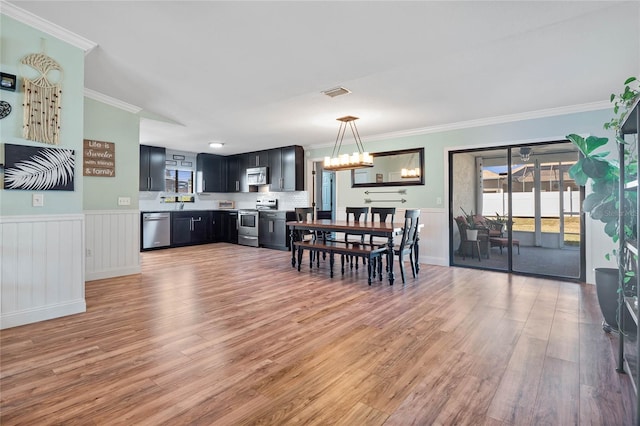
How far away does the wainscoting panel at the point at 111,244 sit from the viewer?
14.0 feet

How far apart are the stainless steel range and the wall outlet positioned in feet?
16.4

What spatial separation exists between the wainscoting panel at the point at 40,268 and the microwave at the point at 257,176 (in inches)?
196

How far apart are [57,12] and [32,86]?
639mm

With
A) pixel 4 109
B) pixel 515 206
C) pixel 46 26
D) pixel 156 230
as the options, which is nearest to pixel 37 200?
pixel 4 109

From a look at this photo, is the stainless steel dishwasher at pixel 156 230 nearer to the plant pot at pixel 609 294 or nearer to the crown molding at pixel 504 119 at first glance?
the crown molding at pixel 504 119

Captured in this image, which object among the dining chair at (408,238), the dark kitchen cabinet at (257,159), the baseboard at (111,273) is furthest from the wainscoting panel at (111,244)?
the dining chair at (408,238)

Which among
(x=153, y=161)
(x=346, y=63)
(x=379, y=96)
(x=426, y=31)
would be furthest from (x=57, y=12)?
(x=153, y=161)

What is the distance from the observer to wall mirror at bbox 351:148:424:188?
19.1 ft

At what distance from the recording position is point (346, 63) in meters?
3.05

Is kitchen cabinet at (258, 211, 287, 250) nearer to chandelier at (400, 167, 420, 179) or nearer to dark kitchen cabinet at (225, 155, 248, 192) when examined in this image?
dark kitchen cabinet at (225, 155, 248, 192)

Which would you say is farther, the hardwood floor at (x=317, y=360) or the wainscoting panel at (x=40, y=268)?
the wainscoting panel at (x=40, y=268)

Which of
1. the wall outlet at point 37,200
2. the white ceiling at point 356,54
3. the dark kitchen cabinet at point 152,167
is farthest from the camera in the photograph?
the dark kitchen cabinet at point 152,167

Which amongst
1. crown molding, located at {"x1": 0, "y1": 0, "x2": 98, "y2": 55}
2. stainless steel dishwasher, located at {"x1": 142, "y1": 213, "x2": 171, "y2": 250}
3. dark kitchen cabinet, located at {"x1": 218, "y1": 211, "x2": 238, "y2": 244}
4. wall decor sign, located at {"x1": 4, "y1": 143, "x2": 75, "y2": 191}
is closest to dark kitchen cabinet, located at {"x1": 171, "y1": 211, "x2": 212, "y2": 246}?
stainless steel dishwasher, located at {"x1": 142, "y1": 213, "x2": 171, "y2": 250}

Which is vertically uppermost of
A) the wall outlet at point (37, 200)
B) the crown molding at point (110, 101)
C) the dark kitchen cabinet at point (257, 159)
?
the crown molding at point (110, 101)
